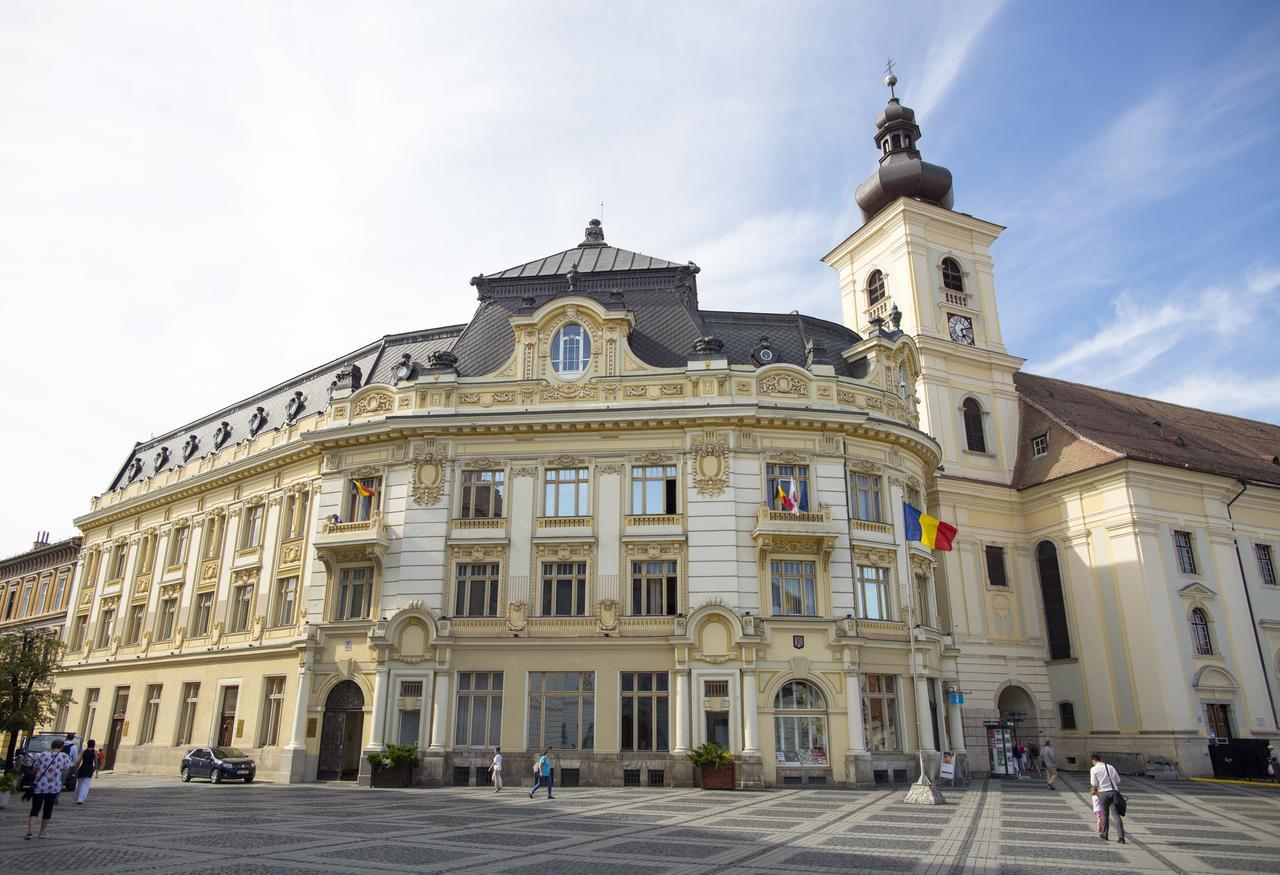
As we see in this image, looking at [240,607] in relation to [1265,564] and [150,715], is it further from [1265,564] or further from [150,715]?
[1265,564]

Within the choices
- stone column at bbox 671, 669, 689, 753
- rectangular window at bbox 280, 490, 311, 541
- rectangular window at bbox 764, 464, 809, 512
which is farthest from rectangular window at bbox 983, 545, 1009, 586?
rectangular window at bbox 280, 490, 311, 541

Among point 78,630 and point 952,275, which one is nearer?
point 78,630

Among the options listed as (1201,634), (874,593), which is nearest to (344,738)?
(874,593)

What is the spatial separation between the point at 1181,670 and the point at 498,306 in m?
33.8

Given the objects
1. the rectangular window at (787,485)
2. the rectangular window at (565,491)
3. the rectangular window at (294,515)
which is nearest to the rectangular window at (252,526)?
the rectangular window at (294,515)

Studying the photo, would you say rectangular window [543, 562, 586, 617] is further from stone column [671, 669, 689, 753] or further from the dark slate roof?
the dark slate roof

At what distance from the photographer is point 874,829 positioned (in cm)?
1931

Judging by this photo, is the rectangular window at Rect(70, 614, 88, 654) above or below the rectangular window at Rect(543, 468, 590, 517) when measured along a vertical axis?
below

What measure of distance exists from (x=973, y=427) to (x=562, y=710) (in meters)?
28.5

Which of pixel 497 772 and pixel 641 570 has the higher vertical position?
pixel 641 570

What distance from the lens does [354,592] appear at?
114ft

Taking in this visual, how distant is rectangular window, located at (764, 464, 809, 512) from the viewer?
3294 centimetres

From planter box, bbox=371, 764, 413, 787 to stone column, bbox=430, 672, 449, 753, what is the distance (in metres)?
1.30

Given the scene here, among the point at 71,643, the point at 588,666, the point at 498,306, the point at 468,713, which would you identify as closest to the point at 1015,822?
the point at 588,666
